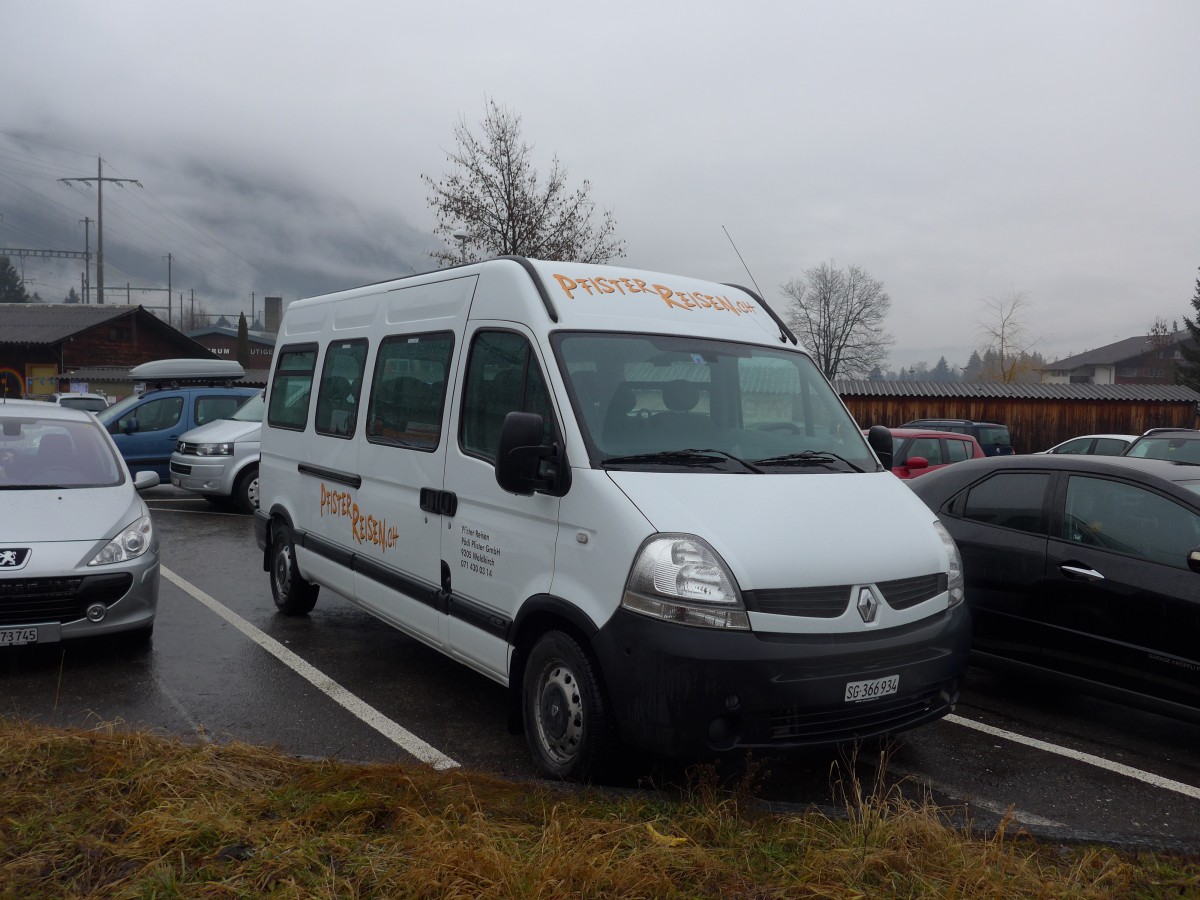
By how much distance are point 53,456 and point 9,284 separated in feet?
387

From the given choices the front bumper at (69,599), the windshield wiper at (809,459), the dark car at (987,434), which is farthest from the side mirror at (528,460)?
the dark car at (987,434)

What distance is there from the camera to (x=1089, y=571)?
210 inches

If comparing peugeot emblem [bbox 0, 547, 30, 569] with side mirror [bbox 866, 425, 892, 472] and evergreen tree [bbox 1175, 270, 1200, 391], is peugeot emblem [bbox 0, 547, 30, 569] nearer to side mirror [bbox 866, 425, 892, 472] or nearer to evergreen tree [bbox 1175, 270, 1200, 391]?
side mirror [bbox 866, 425, 892, 472]

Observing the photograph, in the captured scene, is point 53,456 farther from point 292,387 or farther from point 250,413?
point 250,413

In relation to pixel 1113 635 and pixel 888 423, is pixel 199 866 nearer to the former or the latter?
pixel 1113 635

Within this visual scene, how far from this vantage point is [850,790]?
4523mm

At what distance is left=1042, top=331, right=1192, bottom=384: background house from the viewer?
8162 centimetres

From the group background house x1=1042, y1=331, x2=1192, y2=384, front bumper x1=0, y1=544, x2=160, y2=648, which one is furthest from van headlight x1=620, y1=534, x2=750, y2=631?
background house x1=1042, y1=331, x2=1192, y2=384

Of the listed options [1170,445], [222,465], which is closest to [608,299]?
[222,465]

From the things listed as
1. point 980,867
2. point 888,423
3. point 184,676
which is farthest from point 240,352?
point 980,867

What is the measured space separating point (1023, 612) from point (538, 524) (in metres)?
3.04

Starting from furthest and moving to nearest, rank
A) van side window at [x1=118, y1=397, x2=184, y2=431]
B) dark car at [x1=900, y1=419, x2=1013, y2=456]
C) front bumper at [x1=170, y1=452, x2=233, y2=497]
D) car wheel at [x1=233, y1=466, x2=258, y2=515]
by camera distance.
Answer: dark car at [x1=900, y1=419, x2=1013, y2=456] < van side window at [x1=118, y1=397, x2=184, y2=431] < car wheel at [x1=233, y1=466, x2=258, y2=515] < front bumper at [x1=170, y1=452, x2=233, y2=497]

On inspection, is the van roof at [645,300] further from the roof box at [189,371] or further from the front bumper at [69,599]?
the roof box at [189,371]

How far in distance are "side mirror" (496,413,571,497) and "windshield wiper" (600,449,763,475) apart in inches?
8.4
